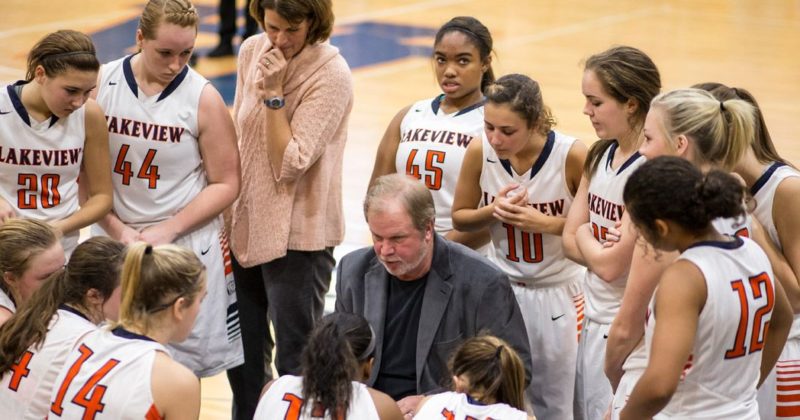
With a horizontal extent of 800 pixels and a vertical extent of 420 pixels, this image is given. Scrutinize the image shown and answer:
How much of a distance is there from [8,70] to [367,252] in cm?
726

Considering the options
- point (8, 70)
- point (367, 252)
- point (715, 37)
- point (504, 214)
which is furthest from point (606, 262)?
point (715, 37)

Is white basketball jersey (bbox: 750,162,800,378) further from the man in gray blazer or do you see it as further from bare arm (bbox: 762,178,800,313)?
A: the man in gray blazer

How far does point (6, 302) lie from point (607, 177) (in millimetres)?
1917

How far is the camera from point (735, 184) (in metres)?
2.74

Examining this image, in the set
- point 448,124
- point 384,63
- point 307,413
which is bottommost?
point 384,63

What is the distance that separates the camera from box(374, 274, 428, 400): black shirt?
142 inches

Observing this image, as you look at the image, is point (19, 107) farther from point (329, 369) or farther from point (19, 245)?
point (329, 369)

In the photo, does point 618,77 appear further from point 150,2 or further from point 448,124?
point 150,2

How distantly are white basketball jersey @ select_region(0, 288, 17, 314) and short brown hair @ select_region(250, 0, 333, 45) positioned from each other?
52.9 inches

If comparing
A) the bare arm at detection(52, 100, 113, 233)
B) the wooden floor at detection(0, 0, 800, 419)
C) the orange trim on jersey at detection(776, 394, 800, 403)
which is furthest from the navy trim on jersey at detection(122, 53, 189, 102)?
the wooden floor at detection(0, 0, 800, 419)

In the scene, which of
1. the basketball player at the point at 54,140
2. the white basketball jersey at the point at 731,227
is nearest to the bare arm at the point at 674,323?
the white basketball jersey at the point at 731,227

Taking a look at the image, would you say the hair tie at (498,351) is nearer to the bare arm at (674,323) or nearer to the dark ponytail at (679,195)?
the bare arm at (674,323)

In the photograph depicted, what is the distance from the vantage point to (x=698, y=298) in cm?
272

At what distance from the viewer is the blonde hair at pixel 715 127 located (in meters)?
3.13
